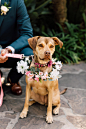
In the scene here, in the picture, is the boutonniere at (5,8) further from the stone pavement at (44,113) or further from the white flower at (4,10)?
the stone pavement at (44,113)

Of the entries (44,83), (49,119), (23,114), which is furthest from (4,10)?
(49,119)

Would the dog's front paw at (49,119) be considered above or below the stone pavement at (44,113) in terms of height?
above

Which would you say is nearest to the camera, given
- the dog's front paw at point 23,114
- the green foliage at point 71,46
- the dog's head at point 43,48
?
the dog's head at point 43,48

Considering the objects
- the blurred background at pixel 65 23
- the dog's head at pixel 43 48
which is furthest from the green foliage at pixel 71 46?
the dog's head at pixel 43 48

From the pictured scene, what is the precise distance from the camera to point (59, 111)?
2.32 metres

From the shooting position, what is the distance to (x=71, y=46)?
4910mm

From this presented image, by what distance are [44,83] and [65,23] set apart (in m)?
3.68

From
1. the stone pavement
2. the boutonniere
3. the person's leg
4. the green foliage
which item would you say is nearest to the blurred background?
the green foliage

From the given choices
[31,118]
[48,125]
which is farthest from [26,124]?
[48,125]

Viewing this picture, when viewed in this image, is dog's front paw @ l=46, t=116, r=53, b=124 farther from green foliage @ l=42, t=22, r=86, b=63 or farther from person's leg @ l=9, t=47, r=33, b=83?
green foliage @ l=42, t=22, r=86, b=63

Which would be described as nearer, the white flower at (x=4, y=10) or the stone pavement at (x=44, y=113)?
the stone pavement at (x=44, y=113)

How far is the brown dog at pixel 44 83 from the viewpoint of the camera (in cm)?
187

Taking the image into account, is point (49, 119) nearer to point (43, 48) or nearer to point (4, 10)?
point (43, 48)

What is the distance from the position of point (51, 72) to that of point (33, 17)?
3469mm
